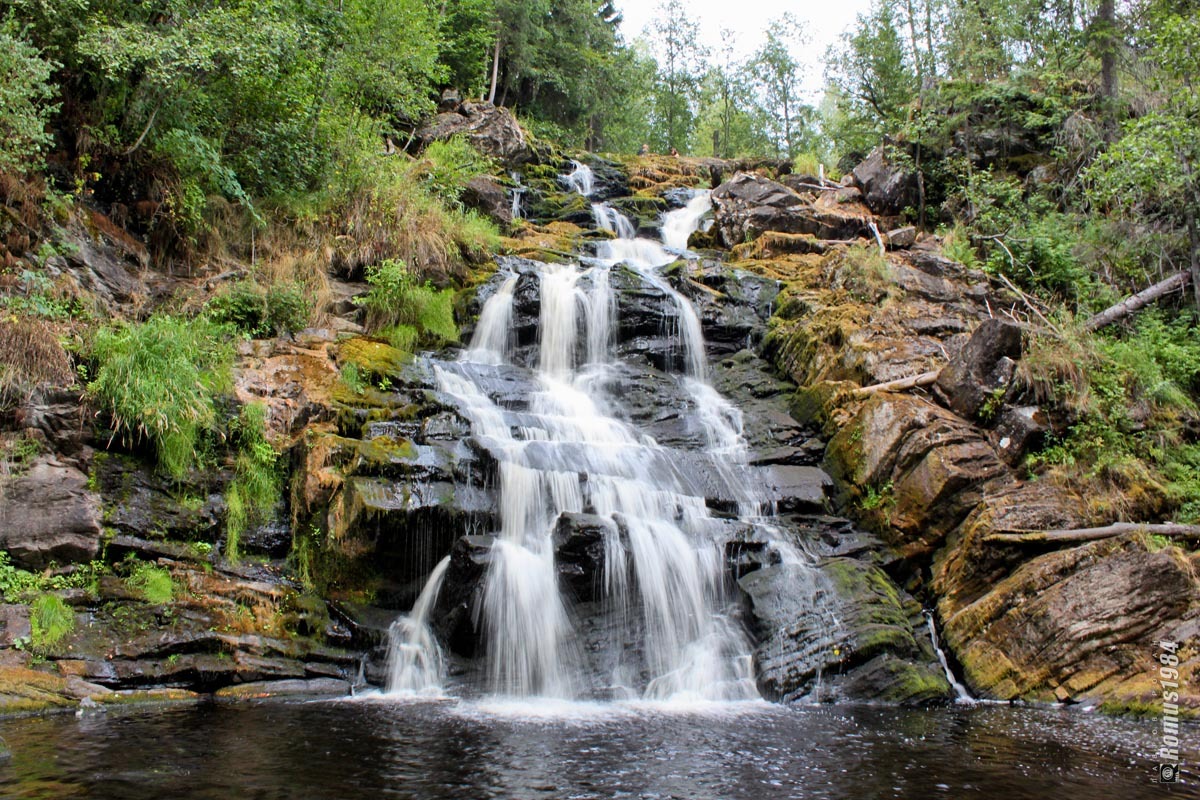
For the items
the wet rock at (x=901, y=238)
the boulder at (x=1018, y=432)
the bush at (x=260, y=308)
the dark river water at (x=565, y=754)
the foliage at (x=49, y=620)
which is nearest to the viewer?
the dark river water at (x=565, y=754)

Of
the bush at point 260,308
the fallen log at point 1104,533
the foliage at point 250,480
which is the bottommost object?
the fallen log at point 1104,533

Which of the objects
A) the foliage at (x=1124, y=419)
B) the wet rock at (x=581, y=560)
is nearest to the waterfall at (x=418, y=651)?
the wet rock at (x=581, y=560)

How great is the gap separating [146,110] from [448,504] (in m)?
7.96

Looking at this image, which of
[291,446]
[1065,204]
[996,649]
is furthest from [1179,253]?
[291,446]

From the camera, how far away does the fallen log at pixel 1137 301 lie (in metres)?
12.8

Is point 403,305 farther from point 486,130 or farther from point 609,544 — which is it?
point 486,130

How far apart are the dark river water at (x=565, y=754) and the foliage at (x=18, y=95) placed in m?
6.73

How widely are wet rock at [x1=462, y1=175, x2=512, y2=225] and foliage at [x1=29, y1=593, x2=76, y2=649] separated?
41.7 feet

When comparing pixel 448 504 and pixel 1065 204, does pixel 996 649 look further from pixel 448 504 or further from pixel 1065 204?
pixel 1065 204

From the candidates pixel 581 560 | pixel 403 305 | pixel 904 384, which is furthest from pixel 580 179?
pixel 581 560

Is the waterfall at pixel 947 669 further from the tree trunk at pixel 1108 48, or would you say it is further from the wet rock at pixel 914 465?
the tree trunk at pixel 1108 48

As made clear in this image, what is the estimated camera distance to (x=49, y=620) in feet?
22.1

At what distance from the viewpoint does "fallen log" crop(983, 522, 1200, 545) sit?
8453mm

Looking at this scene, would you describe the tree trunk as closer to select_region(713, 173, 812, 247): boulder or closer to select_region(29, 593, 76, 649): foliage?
select_region(713, 173, 812, 247): boulder
